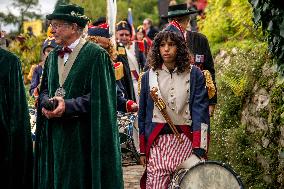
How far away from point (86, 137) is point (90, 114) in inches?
7.2

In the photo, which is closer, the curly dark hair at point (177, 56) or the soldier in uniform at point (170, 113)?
the soldier in uniform at point (170, 113)

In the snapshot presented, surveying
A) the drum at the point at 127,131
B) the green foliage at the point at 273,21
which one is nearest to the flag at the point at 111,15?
the drum at the point at 127,131

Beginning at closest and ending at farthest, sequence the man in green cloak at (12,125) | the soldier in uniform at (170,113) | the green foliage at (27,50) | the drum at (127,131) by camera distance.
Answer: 1. the man in green cloak at (12,125)
2. the soldier in uniform at (170,113)
3. the drum at (127,131)
4. the green foliage at (27,50)

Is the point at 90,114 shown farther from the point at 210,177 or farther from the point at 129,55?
the point at 129,55

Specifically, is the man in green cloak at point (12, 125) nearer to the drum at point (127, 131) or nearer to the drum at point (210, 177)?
the drum at point (210, 177)

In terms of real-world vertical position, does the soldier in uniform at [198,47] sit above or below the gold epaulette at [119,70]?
above

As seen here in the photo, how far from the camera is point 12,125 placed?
19.5 ft

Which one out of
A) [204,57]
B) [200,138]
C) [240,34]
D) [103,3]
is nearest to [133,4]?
[103,3]

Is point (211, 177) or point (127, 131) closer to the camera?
point (211, 177)

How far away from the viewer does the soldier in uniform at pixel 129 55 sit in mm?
10227

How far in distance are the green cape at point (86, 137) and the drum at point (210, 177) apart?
0.53 meters

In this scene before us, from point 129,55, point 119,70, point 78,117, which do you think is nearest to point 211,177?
point 78,117

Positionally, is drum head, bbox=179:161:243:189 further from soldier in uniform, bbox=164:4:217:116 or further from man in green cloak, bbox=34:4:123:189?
soldier in uniform, bbox=164:4:217:116

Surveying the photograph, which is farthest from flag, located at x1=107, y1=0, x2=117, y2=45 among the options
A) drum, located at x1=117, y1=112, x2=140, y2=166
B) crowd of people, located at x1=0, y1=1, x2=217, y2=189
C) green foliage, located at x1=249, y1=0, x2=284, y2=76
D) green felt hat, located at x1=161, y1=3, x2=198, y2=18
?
green foliage, located at x1=249, y1=0, x2=284, y2=76
